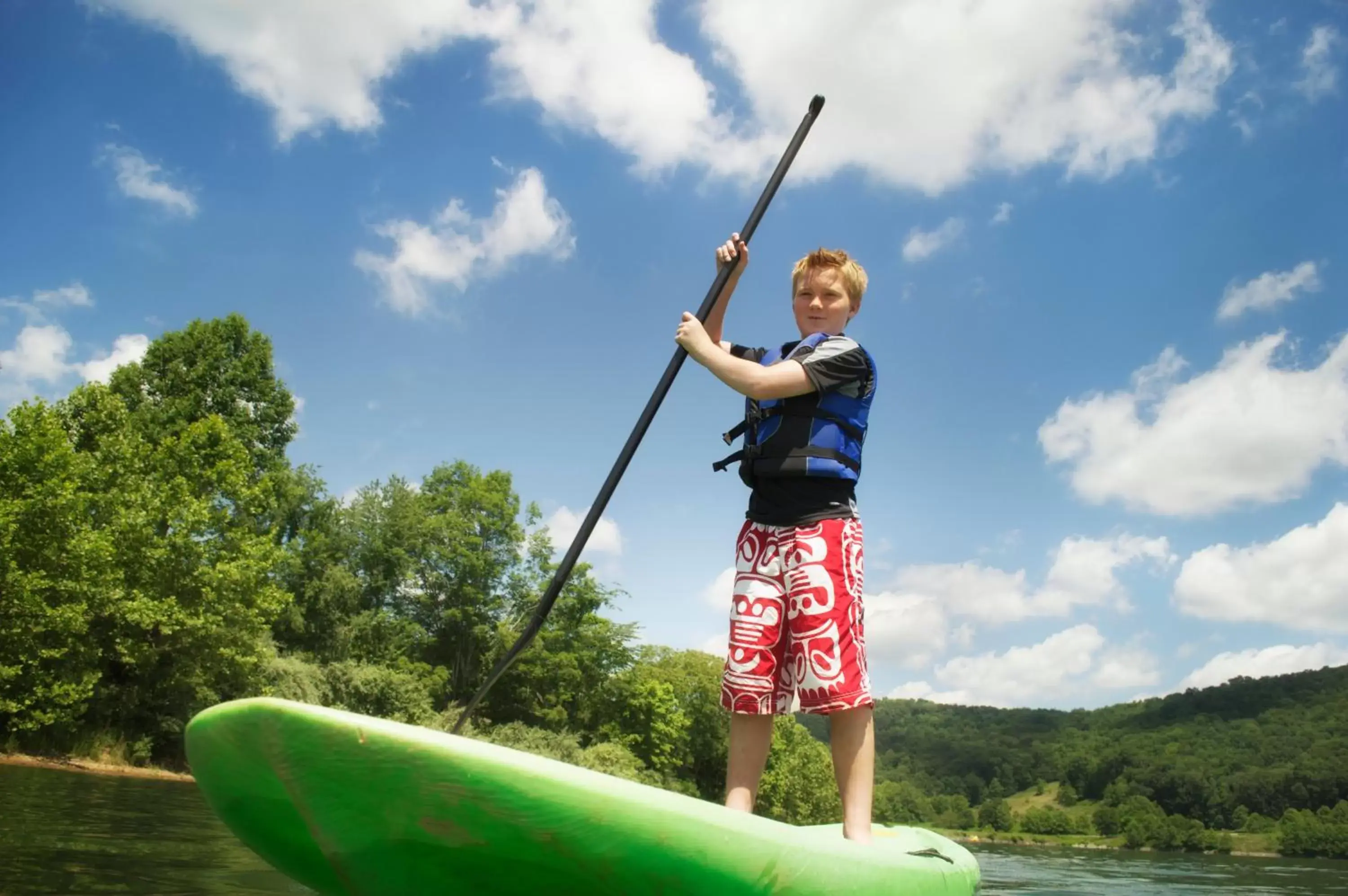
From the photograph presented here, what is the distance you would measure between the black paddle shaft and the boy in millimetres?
360

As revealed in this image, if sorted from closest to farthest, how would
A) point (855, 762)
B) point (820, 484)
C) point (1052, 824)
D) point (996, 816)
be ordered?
point (855, 762) → point (820, 484) → point (1052, 824) → point (996, 816)

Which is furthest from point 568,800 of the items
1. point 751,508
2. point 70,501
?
point 70,501

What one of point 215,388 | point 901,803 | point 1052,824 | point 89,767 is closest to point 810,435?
point 89,767

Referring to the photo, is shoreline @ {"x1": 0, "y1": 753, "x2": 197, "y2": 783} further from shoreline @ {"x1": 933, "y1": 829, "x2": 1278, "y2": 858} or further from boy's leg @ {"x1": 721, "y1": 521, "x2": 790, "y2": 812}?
shoreline @ {"x1": 933, "y1": 829, "x2": 1278, "y2": 858}

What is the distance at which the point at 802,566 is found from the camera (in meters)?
2.58

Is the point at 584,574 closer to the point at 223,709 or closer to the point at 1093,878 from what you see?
the point at 1093,878

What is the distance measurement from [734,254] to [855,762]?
177 cm

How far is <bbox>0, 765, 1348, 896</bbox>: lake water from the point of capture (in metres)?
3.00

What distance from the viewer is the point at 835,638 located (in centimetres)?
252

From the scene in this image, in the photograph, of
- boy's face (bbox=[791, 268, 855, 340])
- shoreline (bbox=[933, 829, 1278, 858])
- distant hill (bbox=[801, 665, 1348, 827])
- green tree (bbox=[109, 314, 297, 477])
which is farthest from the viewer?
distant hill (bbox=[801, 665, 1348, 827])

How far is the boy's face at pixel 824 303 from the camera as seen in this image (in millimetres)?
3043

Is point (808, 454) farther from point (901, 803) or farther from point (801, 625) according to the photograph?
point (901, 803)

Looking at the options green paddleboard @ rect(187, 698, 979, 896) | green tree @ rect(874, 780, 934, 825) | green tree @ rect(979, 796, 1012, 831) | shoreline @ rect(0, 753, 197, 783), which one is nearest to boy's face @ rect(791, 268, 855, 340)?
green paddleboard @ rect(187, 698, 979, 896)

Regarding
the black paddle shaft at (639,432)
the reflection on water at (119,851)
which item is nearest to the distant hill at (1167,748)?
the reflection on water at (119,851)
